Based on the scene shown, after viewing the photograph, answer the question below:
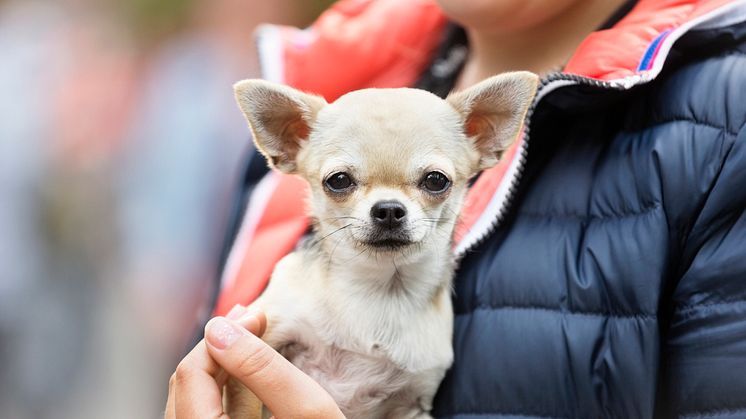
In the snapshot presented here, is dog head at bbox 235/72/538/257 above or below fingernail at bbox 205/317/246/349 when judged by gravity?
above

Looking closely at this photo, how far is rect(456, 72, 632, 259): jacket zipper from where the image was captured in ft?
2.94

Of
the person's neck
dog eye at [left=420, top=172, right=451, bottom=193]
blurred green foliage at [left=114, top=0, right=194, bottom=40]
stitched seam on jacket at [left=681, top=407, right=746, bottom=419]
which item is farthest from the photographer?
blurred green foliage at [left=114, top=0, right=194, bottom=40]

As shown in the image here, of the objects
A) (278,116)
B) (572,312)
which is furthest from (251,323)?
(572,312)

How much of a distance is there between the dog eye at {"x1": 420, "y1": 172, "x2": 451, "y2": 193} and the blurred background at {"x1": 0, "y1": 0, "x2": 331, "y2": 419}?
1.31 ft

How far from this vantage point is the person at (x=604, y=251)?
852 millimetres

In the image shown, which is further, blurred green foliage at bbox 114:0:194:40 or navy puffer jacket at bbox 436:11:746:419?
blurred green foliage at bbox 114:0:194:40

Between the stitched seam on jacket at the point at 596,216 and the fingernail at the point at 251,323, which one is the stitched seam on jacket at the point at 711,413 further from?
the fingernail at the point at 251,323

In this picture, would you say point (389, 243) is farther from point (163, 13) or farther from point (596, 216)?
point (163, 13)

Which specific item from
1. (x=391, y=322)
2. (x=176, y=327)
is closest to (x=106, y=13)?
(x=176, y=327)

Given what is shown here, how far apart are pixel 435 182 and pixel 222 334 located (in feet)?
0.95

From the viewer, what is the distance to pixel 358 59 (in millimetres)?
1183

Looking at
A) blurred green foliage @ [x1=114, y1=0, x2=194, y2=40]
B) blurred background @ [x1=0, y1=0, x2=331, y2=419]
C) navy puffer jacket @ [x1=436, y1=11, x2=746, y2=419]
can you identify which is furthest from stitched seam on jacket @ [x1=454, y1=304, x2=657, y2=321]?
blurred green foliage @ [x1=114, y1=0, x2=194, y2=40]

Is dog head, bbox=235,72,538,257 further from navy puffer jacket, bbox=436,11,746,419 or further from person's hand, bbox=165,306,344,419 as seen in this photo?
person's hand, bbox=165,306,344,419

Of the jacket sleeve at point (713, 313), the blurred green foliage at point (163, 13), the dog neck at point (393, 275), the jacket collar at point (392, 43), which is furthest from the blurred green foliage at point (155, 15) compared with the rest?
the jacket sleeve at point (713, 313)
